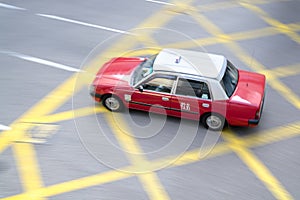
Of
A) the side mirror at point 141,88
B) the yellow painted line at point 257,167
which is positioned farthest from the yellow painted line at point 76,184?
the yellow painted line at point 257,167

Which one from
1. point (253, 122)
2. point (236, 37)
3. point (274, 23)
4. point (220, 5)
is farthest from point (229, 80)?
point (220, 5)

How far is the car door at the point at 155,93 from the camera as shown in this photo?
7.32m

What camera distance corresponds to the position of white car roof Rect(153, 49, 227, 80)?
7.24 meters

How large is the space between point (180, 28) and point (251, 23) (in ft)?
7.14

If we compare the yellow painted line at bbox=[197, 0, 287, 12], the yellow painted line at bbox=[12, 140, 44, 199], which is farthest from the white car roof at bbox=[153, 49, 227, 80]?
the yellow painted line at bbox=[197, 0, 287, 12]

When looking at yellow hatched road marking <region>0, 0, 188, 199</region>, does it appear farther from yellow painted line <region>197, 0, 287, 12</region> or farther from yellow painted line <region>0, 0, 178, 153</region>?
yellow painted line <region>197, 0, 287, 12</region>

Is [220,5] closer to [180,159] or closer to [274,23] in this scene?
[274,23]

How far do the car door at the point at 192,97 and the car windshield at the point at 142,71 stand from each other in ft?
2.24

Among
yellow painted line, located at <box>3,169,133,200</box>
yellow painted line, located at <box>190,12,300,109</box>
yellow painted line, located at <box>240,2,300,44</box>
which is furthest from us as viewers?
yellow painted line, located at <box>240,2,300,44</box>

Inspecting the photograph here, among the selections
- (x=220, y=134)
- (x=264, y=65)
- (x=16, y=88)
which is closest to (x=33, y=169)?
(x=16, y=88)

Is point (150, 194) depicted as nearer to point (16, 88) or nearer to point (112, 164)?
point (112, 164)

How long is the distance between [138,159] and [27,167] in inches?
74.5

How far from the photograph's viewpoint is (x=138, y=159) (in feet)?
22.3

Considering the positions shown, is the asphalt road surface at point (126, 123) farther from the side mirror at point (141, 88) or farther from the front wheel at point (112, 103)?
the side mirror at point (141, 88)
